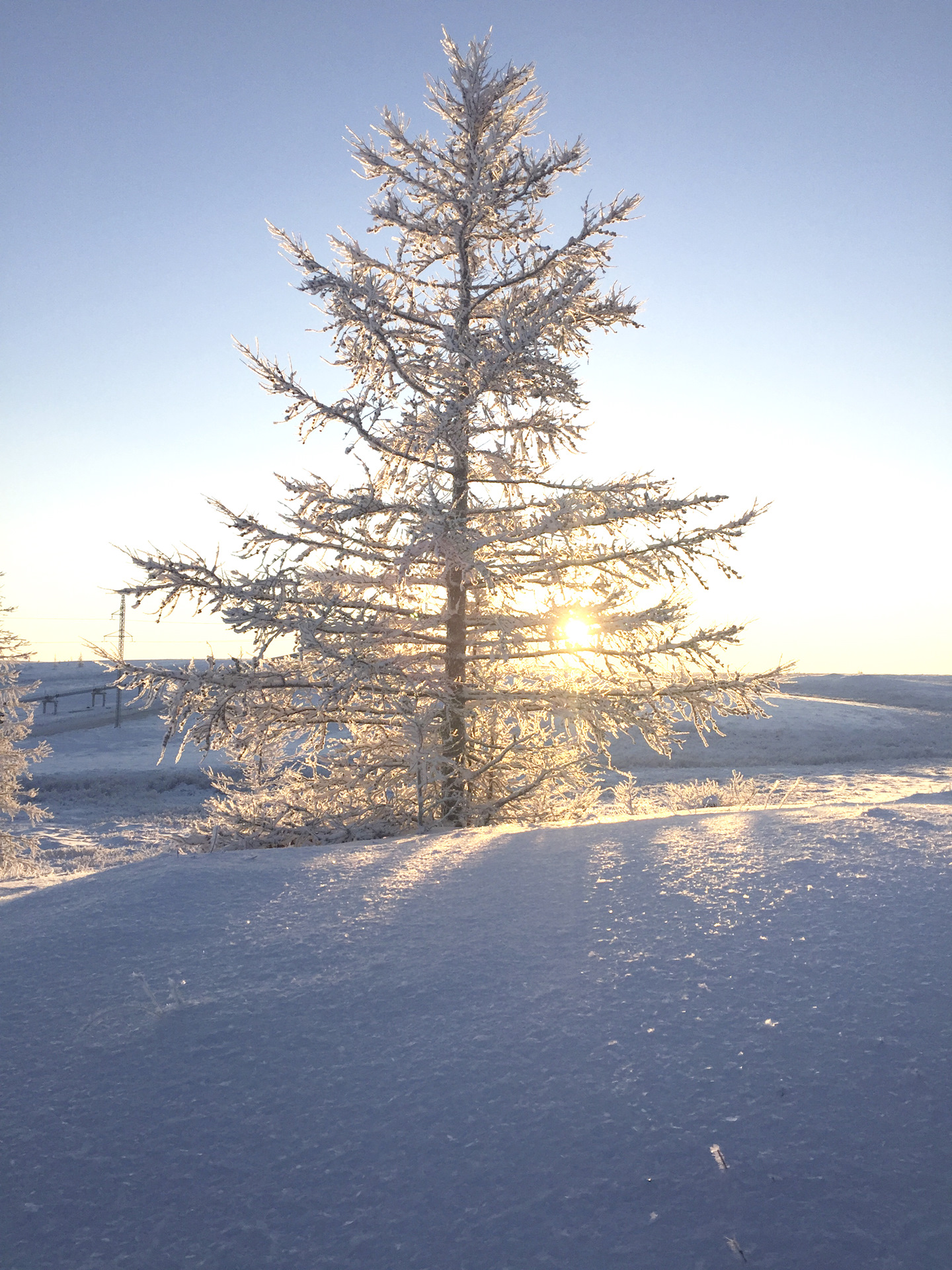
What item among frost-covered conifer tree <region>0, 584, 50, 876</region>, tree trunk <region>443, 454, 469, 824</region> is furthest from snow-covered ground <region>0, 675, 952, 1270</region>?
frost-covered conifer tree <region>0, 584, 50, 876</region>

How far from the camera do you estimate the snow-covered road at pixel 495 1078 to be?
5.41 ft

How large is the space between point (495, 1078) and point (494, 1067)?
0.14 feet

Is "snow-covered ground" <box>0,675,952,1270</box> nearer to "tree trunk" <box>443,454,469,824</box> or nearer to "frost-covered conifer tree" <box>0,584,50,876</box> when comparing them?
"tree trunk" <box>443,454,469,824</box>

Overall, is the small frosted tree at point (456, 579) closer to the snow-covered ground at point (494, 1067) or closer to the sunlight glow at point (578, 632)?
the sunlight glow at point (578, 632)

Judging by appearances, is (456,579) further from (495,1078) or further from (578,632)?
(495,1078)

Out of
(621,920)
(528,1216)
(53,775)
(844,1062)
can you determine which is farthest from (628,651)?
(53,775)

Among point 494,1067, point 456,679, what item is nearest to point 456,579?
point 456,679

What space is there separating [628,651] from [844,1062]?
591cm

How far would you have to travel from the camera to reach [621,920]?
3076 millimetres

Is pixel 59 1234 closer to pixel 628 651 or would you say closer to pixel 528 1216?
pixel 528 1216

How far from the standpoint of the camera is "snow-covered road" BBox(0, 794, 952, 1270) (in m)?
1.65

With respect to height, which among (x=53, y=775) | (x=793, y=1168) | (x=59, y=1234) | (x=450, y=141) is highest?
(x=450, y=141)

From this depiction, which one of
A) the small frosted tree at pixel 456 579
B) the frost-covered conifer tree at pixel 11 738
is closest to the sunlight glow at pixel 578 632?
the small frosted tree at pixel 456 579

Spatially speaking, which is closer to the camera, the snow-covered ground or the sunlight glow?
the snow-covered ground
